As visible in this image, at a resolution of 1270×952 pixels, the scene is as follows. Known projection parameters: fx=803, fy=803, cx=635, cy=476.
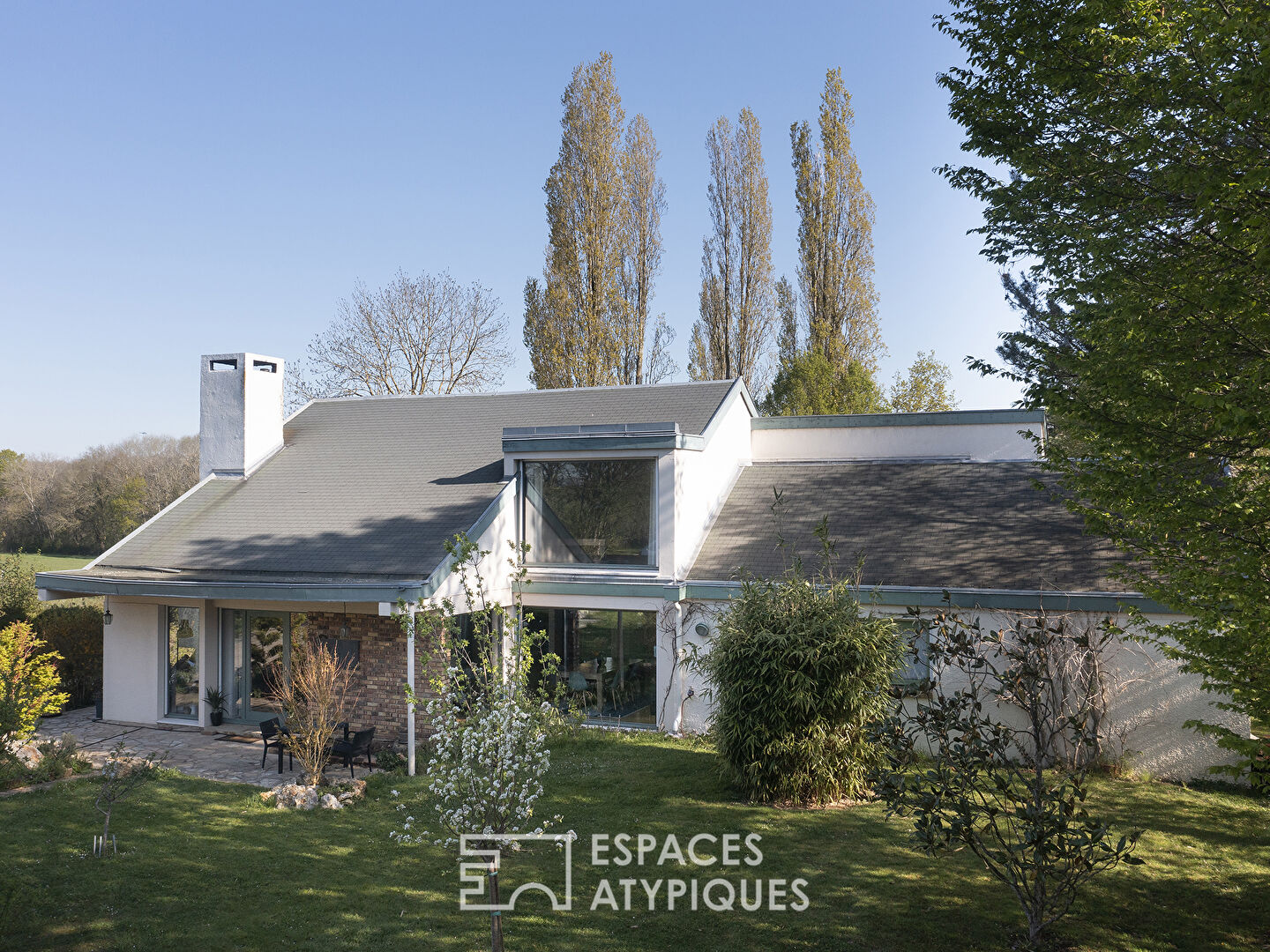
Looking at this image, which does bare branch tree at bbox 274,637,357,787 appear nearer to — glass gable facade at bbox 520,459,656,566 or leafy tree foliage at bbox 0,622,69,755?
leafy tree foliage at bbox 0,622,69,755

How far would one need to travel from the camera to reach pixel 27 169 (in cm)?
1766

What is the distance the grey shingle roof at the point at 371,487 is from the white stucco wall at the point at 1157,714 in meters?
8.18

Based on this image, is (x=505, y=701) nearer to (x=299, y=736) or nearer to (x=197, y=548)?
(x=299, y=736)

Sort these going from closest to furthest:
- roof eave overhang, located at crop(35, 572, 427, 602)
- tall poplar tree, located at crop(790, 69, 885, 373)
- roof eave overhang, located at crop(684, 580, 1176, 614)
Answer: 1. roof eave overhang, located at crop(684, 580, 1176, 614)
2. roof eave overhang, located at crop(35, 572, 427, 602)
3. tall poplar tree, located at crop(790, 69, 885, 373)

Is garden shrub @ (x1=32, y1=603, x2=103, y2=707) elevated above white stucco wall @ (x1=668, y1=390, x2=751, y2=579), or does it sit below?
below

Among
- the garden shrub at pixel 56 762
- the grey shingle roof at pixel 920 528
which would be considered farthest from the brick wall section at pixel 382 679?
the grey shingle roof at pixel 920 528

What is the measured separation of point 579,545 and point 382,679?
4252mm

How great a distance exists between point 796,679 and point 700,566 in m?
5.34

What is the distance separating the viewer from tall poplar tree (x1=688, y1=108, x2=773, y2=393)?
32375 mm

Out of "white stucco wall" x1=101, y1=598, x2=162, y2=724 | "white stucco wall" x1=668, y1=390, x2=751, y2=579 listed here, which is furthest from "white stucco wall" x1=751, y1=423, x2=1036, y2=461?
"white stucco wall" x1=101, y1=598, x2=162, y2=724

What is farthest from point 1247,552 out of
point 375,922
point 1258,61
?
point 375,922

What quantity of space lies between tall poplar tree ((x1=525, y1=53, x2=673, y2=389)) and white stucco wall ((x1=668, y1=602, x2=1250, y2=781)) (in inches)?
792

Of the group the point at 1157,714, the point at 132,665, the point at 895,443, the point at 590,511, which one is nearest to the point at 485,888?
the point at 590,511

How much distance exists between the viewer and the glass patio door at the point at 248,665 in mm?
15609
